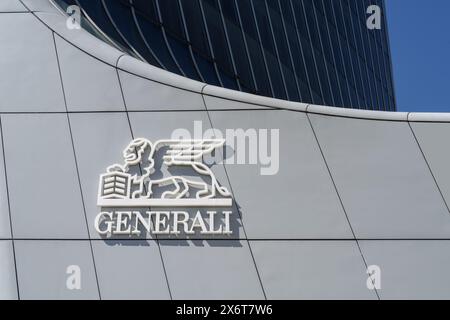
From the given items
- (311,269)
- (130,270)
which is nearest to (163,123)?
(130,270)

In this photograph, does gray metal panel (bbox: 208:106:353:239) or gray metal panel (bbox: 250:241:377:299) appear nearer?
gray metal panel (bbox: 250:241:377:299)

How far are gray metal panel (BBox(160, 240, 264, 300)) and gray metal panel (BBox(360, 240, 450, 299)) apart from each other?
1538 millimetres

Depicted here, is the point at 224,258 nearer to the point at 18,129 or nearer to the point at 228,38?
the point at 18,129

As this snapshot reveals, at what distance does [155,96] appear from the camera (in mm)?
11711

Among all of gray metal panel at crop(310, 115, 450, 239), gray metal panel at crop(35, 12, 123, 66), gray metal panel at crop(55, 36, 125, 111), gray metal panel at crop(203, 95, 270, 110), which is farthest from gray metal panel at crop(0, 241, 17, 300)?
gray metal panel at crop(310, 115, 450, 239)

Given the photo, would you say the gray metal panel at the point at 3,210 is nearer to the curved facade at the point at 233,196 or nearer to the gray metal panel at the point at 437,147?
the curved facade at the point at 233,196

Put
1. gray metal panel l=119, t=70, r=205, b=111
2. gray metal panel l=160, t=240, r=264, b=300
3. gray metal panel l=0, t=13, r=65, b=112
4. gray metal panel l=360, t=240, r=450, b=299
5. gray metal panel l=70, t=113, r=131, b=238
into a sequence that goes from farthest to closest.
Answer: gray metal panel l=0, t=13, r=65, b=112 < gray metal panel l=119, t=70, r=205, b=111 < gray metal panel l=70, t=113, r=131, b=238 < gray metal panel l=160, t=240, r=264, b=300 < gray metal panel l=360, t=240, r=450, b=299

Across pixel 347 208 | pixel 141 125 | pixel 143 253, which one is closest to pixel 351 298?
pixel 347 208

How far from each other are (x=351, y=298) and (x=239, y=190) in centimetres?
204

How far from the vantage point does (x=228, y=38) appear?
17.6 metres

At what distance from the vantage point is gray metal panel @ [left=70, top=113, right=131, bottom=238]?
11.4m

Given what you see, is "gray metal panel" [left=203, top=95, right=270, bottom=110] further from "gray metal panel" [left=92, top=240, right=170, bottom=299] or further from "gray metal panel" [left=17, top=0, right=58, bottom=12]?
"gray metal panel" [left=17, top=0, right=58, bottom=12]

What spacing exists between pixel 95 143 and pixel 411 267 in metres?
4.56

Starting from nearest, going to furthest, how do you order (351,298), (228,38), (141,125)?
(351,298), (141,125), (228,38)
